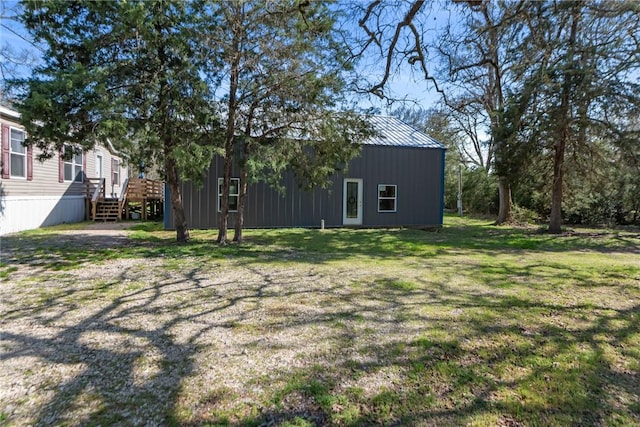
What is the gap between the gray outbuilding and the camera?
13367 millimetres

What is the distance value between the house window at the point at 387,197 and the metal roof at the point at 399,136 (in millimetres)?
1768

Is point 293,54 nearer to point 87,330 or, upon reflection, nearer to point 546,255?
point 87,330

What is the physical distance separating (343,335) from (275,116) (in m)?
6.61

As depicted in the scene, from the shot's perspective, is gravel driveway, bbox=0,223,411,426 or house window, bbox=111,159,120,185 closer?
gravel driveway, bbox=0,223,411,426

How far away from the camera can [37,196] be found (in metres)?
12.5

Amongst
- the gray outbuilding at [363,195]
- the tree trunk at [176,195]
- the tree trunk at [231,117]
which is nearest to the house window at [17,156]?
the gray outbuilding at [363,195]

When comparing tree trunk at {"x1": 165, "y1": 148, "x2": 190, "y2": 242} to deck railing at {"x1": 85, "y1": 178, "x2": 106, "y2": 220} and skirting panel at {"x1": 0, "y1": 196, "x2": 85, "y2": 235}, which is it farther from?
deck railing at {"x1": 85, "y1": 178, "x2": 106, "y2": 220}

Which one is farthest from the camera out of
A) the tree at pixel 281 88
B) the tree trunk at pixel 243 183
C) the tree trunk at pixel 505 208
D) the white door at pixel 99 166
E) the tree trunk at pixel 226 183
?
the white door at pixel 99 166

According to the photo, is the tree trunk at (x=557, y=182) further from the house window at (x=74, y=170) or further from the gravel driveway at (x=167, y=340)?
the house window at (x=74, y=170)

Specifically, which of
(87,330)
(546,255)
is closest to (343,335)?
(87,330)

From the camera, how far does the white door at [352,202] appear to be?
15.0 metres

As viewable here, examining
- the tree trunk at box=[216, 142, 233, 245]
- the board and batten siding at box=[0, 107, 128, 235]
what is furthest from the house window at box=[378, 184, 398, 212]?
the board and batten siding at box=[0, 107, 128, 235]

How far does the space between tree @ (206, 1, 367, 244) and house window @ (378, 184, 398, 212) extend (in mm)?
5754

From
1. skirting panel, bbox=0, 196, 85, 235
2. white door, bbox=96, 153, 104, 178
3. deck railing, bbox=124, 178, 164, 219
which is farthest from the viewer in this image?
white door, bbox=96, 153, 104, 178
